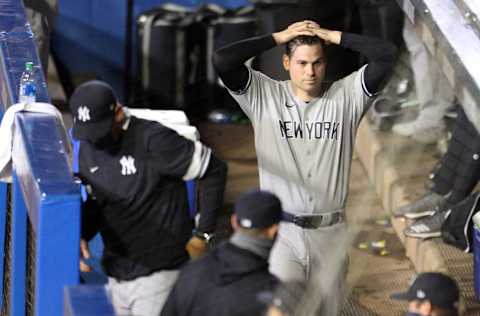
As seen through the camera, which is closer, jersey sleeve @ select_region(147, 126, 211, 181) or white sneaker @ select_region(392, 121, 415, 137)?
jersey sleeve @ select_region(147, 126, 211, 181)

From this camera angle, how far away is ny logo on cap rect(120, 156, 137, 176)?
18.7ft

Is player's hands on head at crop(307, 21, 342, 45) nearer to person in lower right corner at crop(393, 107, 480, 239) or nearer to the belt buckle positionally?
the belt buckle

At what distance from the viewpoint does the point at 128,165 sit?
5715mm

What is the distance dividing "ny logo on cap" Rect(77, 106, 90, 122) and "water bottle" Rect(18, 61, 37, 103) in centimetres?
98

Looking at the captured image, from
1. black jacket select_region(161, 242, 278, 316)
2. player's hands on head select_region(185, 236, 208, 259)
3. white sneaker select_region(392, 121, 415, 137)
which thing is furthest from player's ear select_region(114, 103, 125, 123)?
white sneaker select_region(392, 121, 415, 137)

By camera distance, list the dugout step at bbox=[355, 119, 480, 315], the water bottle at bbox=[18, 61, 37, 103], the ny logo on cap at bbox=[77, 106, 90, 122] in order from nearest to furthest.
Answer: the ny logo on cap at bbox=[77, 106, 90, 122], the water bottle at bbox=[18, 61, 37, 103], the dugout step at bbox=[355, 119, 480, 315]

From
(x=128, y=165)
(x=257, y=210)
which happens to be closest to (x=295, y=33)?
(x=128, y=165)

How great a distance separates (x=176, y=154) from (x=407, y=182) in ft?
10.7

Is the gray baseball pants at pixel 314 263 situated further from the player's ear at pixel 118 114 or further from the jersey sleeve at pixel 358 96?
the player's ear at pixel 118 114

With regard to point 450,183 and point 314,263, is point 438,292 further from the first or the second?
point 450,183

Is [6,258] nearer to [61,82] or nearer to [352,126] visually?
[352,126]

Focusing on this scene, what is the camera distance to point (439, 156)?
29.3 feet

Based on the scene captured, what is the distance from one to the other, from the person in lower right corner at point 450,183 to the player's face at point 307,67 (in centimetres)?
172

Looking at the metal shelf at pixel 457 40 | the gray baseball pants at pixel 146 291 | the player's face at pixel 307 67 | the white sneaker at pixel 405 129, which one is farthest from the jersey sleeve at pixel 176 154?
the white sneaker at pixel 405 129
